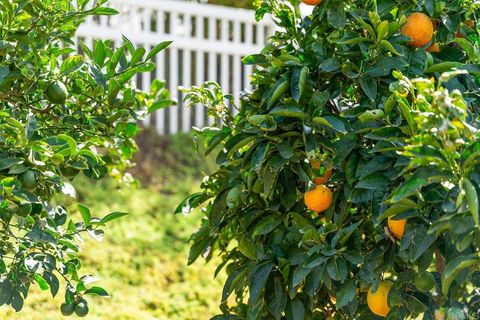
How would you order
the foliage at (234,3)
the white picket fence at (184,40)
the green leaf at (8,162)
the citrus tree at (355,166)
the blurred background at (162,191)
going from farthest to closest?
1. the foliage at (234,3)
2. the white picket fence at (184,40)
3. the blurred background at (162,191)
4. the green leaf at (8,162)
5. the citrus tree at (355,166)

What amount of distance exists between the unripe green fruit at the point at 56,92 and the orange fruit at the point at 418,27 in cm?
103

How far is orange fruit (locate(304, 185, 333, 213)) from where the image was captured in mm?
2324

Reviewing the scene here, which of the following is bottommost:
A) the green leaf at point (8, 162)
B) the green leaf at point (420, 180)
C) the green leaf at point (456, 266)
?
the green leaf at point (456, 266)

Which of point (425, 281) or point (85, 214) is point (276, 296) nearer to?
point (425, 281)

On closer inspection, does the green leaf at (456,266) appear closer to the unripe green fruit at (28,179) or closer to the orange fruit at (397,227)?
the orange fruit at (397,227)

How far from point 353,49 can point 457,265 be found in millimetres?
843

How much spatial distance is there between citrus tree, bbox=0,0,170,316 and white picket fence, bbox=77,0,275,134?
396 cm

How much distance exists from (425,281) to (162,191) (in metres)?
3.81

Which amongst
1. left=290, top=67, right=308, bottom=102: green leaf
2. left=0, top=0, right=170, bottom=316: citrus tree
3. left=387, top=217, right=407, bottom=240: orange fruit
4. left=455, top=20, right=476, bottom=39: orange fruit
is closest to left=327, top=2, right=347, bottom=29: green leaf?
left=290, top=67, right=308, bottom=102: green leaf

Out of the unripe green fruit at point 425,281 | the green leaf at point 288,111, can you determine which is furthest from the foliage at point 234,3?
the unripe green fruit at point 425,281

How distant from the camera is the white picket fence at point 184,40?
6586 mm

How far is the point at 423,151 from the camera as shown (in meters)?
1.73

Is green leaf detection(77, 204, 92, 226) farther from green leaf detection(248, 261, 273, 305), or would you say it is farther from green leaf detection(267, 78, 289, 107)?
green leaf detection(267, 78, 289, 107)

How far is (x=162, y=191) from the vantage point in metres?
5.68
